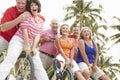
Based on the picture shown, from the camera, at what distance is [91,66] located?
7266mm

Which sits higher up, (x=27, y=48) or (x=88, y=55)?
(x=27, y=48)

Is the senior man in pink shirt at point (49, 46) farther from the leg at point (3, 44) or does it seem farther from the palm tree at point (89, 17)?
the palm tree at point (89, 17)

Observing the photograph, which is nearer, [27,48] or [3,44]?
[27,48]

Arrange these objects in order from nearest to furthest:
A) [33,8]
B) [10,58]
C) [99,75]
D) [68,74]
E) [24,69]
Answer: [10,58] < [33,8] < [24,69] < [68,74] < [99,75]

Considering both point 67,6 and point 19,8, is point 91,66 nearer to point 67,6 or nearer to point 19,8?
point 19,8

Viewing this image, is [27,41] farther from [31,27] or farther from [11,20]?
[11,20]

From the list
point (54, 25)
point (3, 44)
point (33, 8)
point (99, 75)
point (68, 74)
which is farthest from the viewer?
point (54, 25)

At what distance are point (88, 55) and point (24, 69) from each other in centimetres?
171

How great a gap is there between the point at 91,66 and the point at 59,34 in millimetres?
927

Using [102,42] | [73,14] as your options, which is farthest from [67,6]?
[102,42]

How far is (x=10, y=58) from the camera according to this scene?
574 cm

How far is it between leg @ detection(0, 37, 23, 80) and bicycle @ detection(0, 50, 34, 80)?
18 centimetres

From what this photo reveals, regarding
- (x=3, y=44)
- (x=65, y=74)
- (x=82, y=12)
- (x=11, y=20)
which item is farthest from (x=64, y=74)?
(x=82, y=12)

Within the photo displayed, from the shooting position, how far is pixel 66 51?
7129 millimetres
